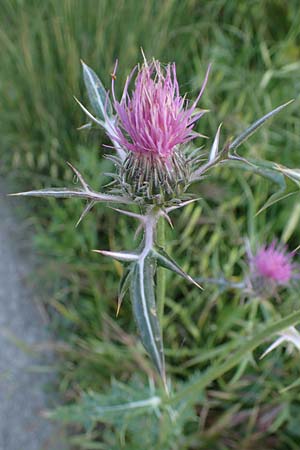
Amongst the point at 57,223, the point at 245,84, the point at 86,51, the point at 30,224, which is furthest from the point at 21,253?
the point at 245,84

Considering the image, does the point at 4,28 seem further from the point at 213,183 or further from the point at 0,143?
the point at 213,183

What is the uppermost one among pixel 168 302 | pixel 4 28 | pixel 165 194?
pixel 4 28

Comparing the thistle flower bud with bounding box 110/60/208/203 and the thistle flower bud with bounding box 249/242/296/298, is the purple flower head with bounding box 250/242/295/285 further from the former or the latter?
the thistle flower bud with bounding box 110/60/208/203

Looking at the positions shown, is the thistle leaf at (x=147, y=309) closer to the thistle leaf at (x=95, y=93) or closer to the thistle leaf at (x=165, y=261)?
the thistle leaf at (x=165, y=261)

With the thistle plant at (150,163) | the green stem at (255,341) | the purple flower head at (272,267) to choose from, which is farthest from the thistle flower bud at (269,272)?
the thistle plant at (150,163)

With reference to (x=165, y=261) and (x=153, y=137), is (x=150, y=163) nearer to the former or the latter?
(x=153, y=137)

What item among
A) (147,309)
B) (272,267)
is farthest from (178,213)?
(147,309)
